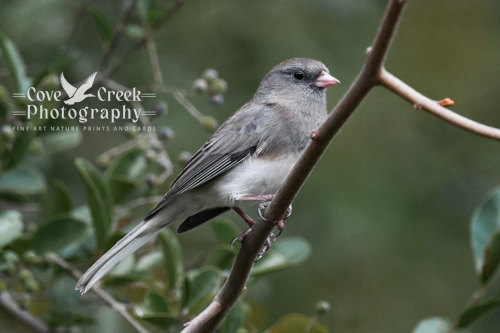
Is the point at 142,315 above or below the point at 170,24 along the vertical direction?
below

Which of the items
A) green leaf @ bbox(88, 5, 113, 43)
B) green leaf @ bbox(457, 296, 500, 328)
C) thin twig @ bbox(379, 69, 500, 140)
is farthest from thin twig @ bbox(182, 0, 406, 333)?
green leaf @ bbox(88, 5, 113, 43)

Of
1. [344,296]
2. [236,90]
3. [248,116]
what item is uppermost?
[236,90]

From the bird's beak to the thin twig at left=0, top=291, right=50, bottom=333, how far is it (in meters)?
1.58

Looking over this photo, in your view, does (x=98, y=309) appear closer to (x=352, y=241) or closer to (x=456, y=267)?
(x=352, y=241)

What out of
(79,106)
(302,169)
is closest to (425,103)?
(302,169)

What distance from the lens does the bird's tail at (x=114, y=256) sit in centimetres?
211

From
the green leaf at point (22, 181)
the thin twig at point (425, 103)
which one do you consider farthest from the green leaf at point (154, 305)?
the thin twig at point (425, 103)

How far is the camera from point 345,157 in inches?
148

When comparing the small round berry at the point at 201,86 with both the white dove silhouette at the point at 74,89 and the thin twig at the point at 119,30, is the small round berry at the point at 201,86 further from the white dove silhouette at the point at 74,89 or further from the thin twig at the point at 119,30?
the white dove silhouette at the point at 74,89

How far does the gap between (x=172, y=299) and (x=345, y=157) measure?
5.44 feet

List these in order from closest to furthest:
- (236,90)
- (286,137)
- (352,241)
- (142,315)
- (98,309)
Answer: (142,315) < (286,137) < (98,309) < (352,241) < (236,90)

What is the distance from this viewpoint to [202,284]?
2.19 m

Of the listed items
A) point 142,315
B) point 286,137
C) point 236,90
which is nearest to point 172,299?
point 142,315

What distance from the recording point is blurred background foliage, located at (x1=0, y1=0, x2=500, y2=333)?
358 cm
